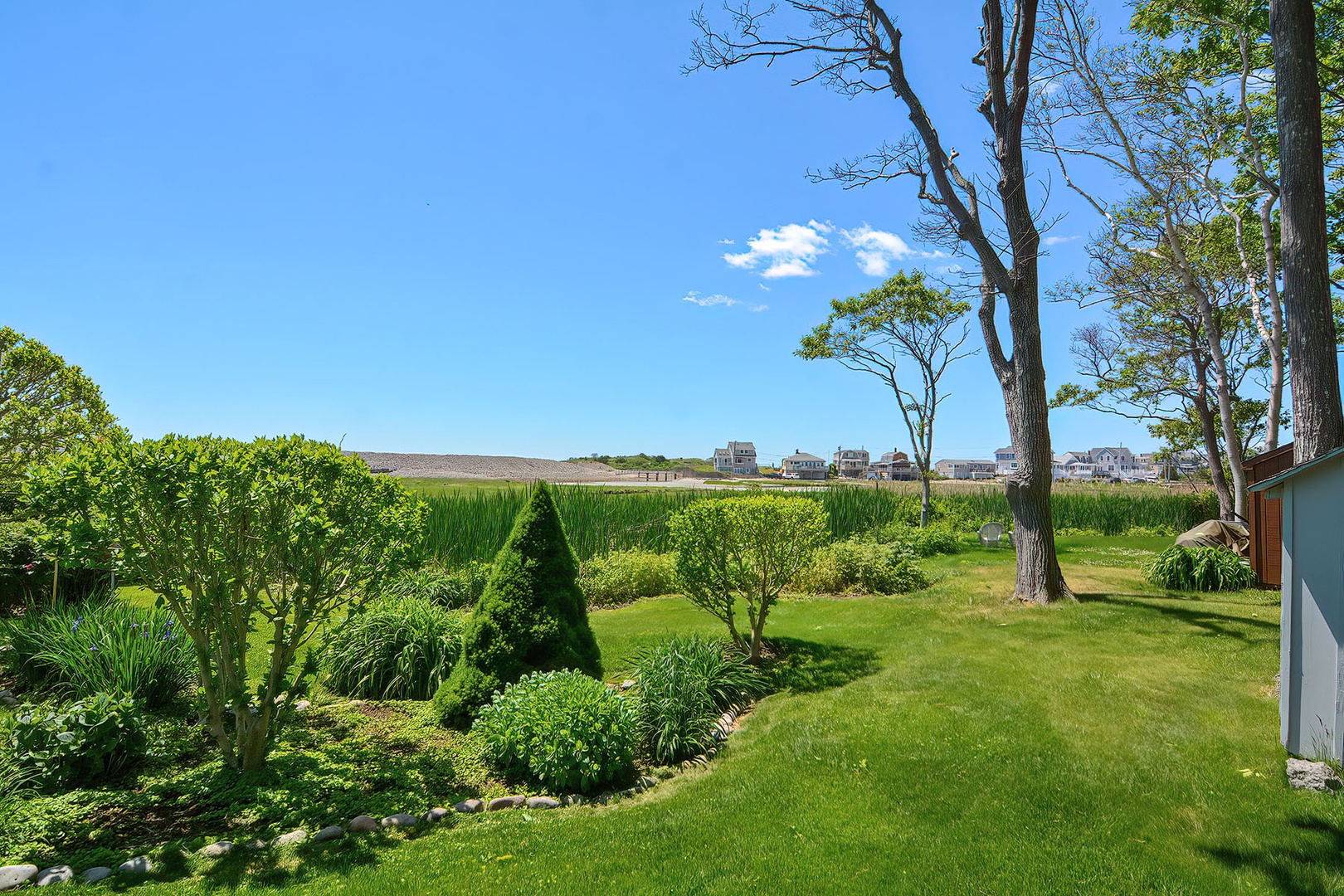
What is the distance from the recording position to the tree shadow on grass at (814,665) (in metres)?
6.02

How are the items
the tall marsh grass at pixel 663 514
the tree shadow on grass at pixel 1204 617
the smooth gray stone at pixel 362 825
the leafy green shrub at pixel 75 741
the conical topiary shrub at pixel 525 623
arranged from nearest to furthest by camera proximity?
1. the smooth gray stone at pixel 362 825
2. the leafy green shrub at pixel 75 741
3. the conical topiary shrub at pixel 525 623
4. the tree shadow on grass at pixel 1204 617
5. the tall marsh grass at pixel 663 514

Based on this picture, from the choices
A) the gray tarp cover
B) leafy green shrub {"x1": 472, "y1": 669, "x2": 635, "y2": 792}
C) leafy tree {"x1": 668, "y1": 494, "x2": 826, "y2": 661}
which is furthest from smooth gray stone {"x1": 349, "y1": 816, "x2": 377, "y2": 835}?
the gray tarp cover

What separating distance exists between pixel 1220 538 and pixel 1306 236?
7881mm

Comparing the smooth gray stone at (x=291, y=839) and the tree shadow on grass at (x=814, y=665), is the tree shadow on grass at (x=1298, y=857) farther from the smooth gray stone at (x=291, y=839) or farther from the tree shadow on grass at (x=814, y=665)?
the smooth gray stone at (x=291, y=839)

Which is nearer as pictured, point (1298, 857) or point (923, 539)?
point (1298, 857)

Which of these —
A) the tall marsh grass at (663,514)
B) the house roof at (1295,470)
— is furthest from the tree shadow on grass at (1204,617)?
the tall marsh grass at (663,514)

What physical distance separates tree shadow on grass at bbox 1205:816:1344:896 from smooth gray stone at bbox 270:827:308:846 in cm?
479

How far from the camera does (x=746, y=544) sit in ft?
21.3

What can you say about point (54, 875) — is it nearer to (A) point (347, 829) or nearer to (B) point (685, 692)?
(A) point (347, 829)

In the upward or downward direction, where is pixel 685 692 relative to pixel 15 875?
upward

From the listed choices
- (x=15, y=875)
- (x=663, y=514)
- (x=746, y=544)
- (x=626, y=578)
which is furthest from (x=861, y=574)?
(x=15, y=875)

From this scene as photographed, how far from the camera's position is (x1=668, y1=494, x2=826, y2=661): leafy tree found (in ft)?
21.0

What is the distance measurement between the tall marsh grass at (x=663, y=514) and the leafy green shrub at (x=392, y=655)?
5490 millimetres

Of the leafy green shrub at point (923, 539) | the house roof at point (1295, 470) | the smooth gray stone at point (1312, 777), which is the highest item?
the house roof at point (1295, 470)
